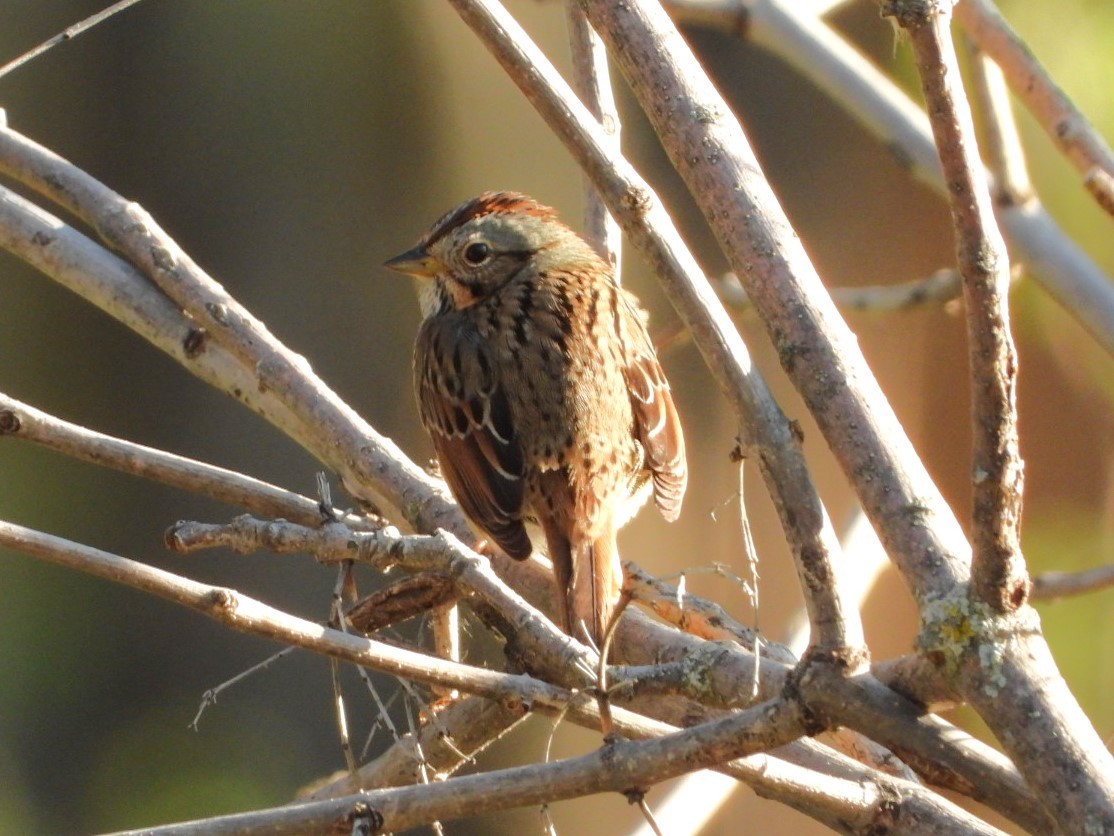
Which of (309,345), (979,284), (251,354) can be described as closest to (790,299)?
(979,284)

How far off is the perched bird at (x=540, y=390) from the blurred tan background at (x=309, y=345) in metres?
1.28

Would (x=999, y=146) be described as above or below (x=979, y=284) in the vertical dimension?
above

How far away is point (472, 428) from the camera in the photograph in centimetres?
294

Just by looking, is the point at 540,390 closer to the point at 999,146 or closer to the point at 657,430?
the point at 657,430

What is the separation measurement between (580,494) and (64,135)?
2606mm

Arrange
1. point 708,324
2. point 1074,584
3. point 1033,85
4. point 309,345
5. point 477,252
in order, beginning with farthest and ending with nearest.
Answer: point 309,345 < point 477,252 < point 1033,85 < point 1074,584 < point 708,324

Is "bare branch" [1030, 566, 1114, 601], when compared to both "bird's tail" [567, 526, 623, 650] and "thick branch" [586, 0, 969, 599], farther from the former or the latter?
"thick branch" [586, 0, 969, 599]

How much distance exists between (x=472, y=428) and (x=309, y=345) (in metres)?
1.55

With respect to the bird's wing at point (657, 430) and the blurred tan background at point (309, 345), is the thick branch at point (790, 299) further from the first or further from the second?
the blurred tan background at point (309, 345)

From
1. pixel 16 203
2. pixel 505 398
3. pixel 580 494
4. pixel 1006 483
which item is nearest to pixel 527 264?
pixel 505 398

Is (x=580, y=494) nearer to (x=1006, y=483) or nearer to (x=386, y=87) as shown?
(x=1006, y=483)

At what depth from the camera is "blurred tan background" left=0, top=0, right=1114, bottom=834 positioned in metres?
4.16

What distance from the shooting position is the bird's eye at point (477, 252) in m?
3.11

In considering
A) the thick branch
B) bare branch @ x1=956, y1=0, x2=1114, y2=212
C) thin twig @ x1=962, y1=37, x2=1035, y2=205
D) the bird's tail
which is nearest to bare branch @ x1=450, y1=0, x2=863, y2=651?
the thick branch
